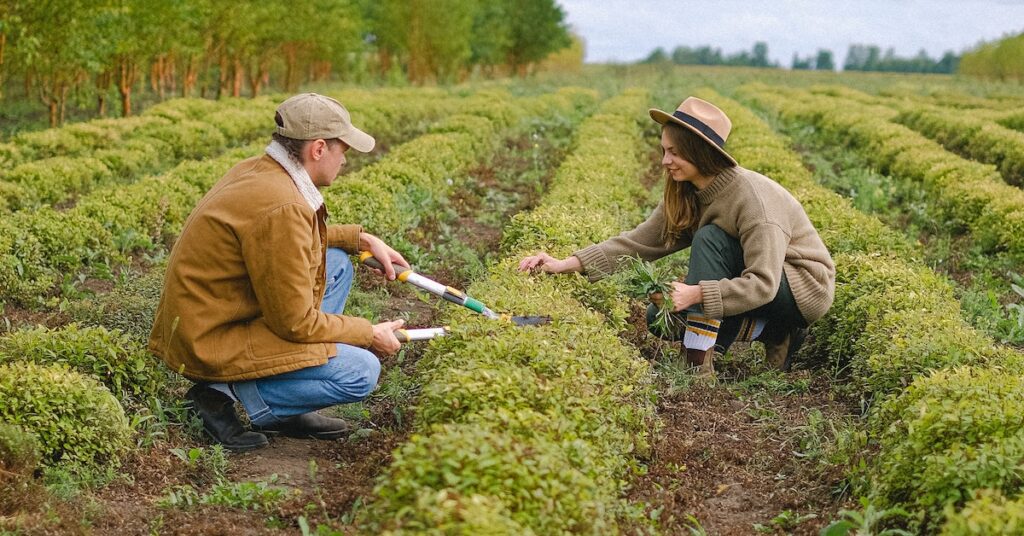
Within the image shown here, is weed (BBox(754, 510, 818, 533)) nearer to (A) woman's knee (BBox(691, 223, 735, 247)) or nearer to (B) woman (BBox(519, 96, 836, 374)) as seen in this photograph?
(B) woman (BBox(519, 96, 836, 374))

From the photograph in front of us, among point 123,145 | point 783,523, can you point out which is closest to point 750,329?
point 783,523

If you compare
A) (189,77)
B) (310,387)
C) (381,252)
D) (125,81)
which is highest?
(381,252)

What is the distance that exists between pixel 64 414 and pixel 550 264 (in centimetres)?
280

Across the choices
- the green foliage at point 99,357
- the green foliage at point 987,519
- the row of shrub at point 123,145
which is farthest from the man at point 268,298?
the row of shrub at point 123,145

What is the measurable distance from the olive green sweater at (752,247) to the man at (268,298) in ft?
5.80

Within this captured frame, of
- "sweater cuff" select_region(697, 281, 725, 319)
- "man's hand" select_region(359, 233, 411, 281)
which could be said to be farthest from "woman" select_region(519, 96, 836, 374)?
"man's hand" select_region(359, 233, 411, 281)

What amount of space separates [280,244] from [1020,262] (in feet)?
24.4

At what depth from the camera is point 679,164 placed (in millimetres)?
5223

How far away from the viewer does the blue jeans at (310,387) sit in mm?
4406

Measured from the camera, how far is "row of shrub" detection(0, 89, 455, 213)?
34.6ft

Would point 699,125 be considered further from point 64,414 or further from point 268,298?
point 64,414

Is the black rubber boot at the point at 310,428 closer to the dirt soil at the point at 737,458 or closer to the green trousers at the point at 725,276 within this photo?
the dirt soil at the point at 737,458

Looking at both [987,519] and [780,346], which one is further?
[780,346]

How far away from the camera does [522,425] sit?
132 inches
